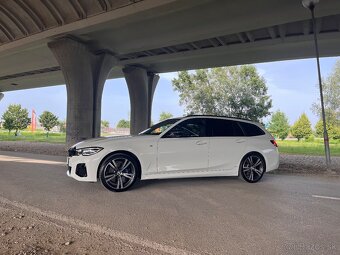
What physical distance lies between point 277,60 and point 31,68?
75.4 feet

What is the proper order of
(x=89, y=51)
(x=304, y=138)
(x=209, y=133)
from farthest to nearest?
(x=304, y=138), (x=89, y=51), (x=209, y=133)

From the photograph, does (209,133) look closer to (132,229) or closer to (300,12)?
(132,229)

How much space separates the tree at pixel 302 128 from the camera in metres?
54.7

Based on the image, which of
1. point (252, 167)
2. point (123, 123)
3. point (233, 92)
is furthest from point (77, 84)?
point (123, 123)

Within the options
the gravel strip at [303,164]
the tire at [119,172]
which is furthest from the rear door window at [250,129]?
Answer: the tire at [119,172]

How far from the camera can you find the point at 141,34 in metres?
16.8

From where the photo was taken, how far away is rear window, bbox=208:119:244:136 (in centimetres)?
670

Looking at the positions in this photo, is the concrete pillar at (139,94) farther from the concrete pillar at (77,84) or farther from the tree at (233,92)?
the tree at (233,92)

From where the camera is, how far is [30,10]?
14.8m

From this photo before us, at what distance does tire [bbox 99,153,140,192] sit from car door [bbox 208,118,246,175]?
181 cm

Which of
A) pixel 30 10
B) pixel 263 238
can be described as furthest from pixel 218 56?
pixel 263 238

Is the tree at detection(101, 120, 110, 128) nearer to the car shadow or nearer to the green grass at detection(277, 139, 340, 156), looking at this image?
the green grass at detection(277, 139, 340, 156)

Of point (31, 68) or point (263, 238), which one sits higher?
point (31, 68)

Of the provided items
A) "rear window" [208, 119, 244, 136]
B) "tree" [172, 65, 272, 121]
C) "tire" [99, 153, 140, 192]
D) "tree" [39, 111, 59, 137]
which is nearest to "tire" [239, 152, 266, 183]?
"rear window" [208, 119, 244, 136]
